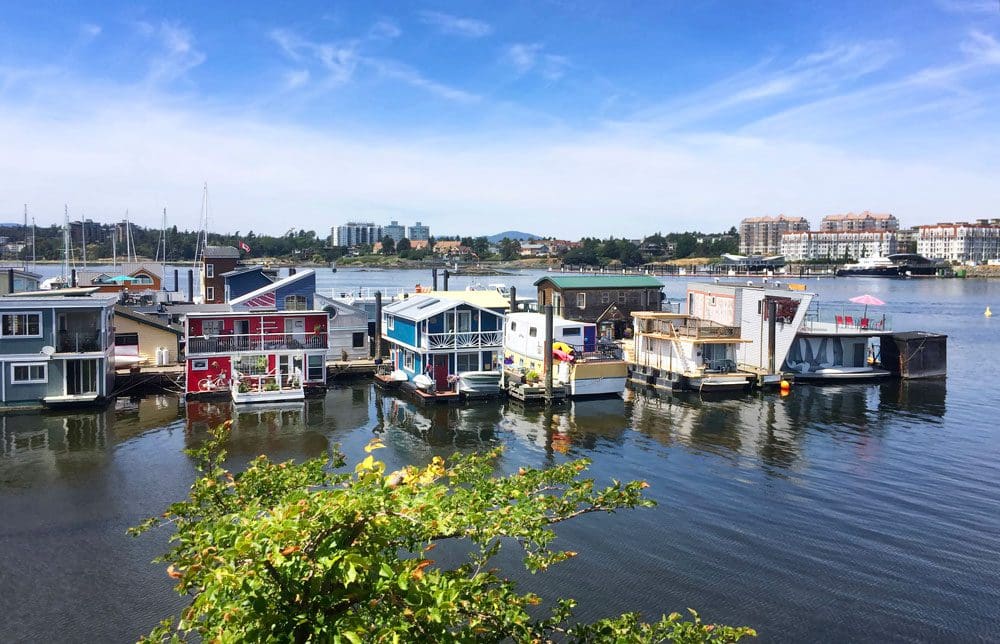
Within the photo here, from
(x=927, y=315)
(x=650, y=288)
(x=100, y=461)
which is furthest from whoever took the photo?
(x=927, y=315)

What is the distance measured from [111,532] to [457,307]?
67.4 feet

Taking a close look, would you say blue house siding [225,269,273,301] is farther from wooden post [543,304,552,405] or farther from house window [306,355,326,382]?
wooden post [543,304,552,405]

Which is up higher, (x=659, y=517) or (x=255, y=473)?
(x=255, y=473)

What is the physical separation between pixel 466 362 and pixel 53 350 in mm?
18919

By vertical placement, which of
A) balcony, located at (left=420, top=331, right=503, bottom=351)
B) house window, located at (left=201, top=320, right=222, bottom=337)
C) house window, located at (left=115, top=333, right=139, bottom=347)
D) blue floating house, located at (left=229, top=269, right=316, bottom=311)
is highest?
blue floating house, located at (left=229, top=269, right=316, bottom=311)

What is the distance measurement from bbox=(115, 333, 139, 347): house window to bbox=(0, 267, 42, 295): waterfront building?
24.0 feet

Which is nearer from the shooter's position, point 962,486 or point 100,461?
point 962,486

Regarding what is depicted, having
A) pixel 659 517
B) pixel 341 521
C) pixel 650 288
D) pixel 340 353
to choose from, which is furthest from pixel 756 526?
pixel 650 288

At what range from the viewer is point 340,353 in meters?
46.9

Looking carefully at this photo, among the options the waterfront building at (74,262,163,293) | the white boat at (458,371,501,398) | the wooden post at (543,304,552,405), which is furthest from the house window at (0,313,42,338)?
the waterfront building at (74,262,163,293)

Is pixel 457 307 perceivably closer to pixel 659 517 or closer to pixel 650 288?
pixel 659 517

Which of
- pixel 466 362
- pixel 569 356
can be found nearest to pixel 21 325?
pixel 466 362

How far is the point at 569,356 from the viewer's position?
1539 inches

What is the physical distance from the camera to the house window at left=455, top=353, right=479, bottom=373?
3812cm
